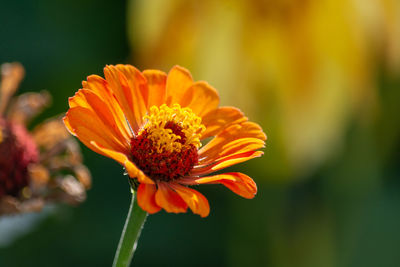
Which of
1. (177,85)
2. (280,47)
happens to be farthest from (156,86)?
(280,47)

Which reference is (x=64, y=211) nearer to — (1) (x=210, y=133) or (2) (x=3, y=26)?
(1) (x=210, y=133)

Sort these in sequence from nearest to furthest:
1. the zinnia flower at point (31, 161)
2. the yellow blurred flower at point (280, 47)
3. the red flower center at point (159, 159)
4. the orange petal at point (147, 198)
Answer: the orange petal at point (147, 198) → the red flower center at point (159, 159) → the zinnia flower at point (31, 161) → the yellow blurred flower at point (280, 47)

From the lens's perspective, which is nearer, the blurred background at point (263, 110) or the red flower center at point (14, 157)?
the red flower center at point (14, 157)

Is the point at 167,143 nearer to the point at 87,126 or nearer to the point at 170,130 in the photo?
the point at 170,130

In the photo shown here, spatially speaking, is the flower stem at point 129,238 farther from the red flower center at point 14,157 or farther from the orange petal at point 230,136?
the red flower center at point 14,157

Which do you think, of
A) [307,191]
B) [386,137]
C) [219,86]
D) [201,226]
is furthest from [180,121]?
[386,137]

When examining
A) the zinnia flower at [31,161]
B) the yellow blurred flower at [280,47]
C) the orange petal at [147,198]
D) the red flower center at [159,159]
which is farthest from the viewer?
the yellow blurred flower at [280,47]

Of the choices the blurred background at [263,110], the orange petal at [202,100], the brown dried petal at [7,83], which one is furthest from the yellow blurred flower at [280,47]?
the orange petal at [202,100]
